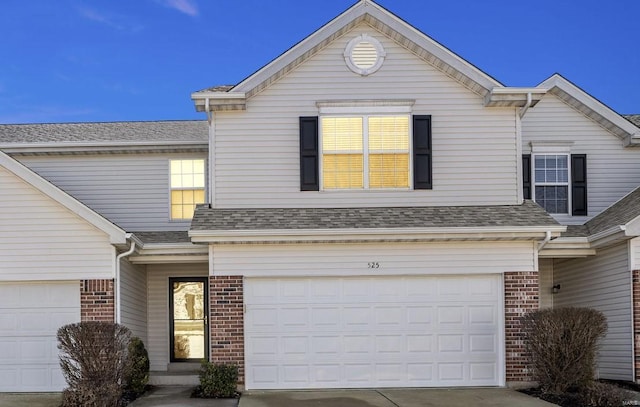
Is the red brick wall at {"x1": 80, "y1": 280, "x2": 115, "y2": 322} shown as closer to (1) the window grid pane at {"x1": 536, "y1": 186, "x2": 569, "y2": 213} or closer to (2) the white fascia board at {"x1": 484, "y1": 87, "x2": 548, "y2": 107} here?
(2) the white fascia board at {"x1": 484, "y1": 87, "x2": 548, "y2": 107}

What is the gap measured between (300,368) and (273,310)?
4.14 ft

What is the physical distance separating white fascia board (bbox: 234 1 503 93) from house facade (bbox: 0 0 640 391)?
0.03 meters

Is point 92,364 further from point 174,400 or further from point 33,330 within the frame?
point 33,330

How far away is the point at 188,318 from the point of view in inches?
683

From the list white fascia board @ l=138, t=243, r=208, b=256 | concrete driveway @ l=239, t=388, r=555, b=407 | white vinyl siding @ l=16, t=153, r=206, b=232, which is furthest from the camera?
white vinyl siding @ l=16, t=153, r=206, b=232

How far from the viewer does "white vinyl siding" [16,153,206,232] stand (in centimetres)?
1752

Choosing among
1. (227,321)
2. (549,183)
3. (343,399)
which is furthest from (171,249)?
(549,183)

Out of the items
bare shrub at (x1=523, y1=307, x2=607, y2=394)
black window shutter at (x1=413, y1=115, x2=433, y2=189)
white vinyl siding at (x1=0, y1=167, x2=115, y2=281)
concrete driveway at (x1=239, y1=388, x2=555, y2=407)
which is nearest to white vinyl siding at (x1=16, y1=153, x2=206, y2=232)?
white vinyl siding at (x1=0, y1=167, x2=115, y2=281)

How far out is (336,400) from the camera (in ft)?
43.2

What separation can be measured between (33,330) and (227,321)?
389cm

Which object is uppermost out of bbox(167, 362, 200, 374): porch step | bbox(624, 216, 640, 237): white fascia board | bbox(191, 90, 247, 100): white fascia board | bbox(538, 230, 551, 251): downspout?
bbox(191, 90, 247, 100): white fascia board

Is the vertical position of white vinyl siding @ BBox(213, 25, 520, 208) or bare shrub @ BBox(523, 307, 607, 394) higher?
white vinyl siding @ BBox(213, 25, 520, 208)

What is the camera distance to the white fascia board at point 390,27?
596 inches

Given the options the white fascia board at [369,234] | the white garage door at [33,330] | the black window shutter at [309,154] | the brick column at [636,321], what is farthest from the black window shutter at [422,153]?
the white garage door at [33,330]
